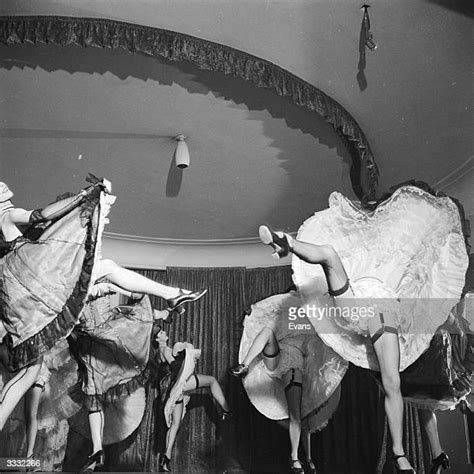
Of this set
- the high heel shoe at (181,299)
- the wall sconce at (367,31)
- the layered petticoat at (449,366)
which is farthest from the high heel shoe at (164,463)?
the wall sconce at (367,31)

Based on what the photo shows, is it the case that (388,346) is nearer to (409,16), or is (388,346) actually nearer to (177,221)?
(177,221)

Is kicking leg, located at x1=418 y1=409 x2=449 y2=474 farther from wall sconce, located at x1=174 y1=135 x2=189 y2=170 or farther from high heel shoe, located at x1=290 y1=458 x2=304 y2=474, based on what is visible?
wall sconce, located at x1=174 y1=135 x2=189 y2=170

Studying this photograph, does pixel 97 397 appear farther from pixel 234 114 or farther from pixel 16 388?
pixel 234 114

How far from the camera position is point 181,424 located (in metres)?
2.52

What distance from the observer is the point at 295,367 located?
93.7 inches

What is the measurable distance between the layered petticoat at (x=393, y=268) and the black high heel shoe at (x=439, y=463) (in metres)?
0.34

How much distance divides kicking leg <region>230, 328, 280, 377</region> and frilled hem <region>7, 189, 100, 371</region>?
0.67 m

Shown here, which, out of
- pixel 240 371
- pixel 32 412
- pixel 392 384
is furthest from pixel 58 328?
pixel 392 384

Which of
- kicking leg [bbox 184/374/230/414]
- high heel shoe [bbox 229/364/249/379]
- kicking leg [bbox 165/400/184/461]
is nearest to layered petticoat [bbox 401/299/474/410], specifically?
high heel shoe [bbox 229/364/249/379]

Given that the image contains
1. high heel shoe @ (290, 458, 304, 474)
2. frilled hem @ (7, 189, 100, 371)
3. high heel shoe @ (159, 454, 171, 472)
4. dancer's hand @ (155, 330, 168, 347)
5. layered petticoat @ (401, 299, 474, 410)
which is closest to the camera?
frilled hem @ (7, 189, 100, 371)

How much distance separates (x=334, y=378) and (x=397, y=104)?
3.39 ft

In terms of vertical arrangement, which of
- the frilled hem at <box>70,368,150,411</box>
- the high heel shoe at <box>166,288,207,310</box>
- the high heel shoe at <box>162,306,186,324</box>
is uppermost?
the high heel shoe at <box>166,288,207,310</box>

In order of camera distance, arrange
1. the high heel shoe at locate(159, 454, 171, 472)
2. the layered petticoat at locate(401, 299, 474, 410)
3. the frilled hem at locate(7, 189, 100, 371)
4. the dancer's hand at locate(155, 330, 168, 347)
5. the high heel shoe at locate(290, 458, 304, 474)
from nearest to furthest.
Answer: the frilled hem at locate(7, 189, 100, 371) < the layered petticoat at locate(401, 299, 474, 410) < the high heel shoe at locate(290, 458, 304, 474) < the high heel shoe at locate(159, 454, 171, 472) < the dancer's hand at locate(155, 330, 168, 347)

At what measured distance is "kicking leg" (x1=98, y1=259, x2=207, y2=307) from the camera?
222 centimetres
